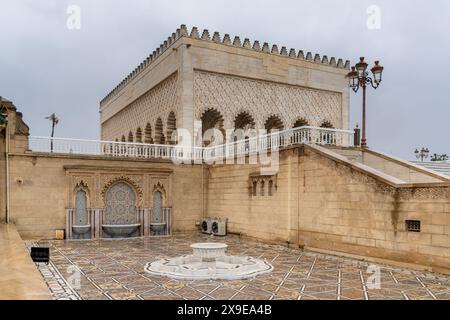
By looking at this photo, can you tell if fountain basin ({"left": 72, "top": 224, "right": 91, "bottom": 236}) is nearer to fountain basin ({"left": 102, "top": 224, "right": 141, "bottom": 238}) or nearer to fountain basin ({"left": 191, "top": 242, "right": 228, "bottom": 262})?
fountain basin ({"left": 102, "top": 224, "right": 141, "bottom": 238})

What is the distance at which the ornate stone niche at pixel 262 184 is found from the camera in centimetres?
1155

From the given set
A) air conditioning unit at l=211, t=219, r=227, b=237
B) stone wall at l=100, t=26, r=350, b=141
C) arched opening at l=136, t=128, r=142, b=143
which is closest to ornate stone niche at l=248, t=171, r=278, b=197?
air conditioning unit at l=211, t=219, r=227, b=237

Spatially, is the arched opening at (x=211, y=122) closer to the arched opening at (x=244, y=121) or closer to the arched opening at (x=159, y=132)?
the arched opening at (x=244, y=121)

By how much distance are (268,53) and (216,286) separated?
47.9 feet

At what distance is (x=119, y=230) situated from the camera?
1336cm

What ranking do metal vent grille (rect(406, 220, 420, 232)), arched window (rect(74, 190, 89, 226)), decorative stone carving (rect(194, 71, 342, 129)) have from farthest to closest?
1. decorative stone carving (rect(194, 71, 342, 129))
2. arched window (rect(74, 190, 89, 226))
3. metal vent grille (rect(406, 220, 420, 232))

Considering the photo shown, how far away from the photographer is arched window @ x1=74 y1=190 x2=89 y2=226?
1316cm

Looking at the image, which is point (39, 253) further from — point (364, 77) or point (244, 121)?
point (244, 121)

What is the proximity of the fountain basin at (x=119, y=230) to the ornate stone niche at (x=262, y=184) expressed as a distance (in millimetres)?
4187

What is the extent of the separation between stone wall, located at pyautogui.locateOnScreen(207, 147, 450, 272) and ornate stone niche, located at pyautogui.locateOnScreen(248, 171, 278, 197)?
10cm

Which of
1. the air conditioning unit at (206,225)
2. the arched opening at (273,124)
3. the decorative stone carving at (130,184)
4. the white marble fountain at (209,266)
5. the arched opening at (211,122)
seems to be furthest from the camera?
the arched opening at (273,124)

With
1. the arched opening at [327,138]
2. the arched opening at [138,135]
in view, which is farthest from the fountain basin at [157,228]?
the arched opening at [138,135]

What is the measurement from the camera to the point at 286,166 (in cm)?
1103
